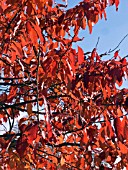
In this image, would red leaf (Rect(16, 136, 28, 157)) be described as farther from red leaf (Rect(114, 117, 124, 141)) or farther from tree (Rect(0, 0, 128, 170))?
red leaf (Rect(114, 117, 124, 141))

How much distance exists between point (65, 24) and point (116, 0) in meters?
0.56

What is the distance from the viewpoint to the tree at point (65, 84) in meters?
1.78

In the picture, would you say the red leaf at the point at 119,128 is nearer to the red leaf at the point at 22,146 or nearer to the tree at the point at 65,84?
the tree at the point at 65,84

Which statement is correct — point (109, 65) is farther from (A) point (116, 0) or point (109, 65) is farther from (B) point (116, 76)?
(A) point (116, 0)

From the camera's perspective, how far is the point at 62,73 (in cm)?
185

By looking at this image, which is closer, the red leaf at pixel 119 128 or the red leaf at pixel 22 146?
the red leaf at pixel 119 128

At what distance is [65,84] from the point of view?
80.1 inches

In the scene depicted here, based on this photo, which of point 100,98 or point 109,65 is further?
point 100,98

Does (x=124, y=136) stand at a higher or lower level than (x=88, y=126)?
lower

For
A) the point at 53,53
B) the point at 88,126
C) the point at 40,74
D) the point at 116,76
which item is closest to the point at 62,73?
the point at 53,53

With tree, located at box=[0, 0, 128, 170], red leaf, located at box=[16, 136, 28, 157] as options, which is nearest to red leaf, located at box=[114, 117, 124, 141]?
tree, located at box=[0, 0, 128, 170]

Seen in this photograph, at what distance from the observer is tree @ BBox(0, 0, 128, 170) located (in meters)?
1.78

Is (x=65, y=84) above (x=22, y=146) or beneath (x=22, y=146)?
above

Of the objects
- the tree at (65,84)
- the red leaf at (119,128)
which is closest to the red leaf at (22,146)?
the tree at (65,84)
